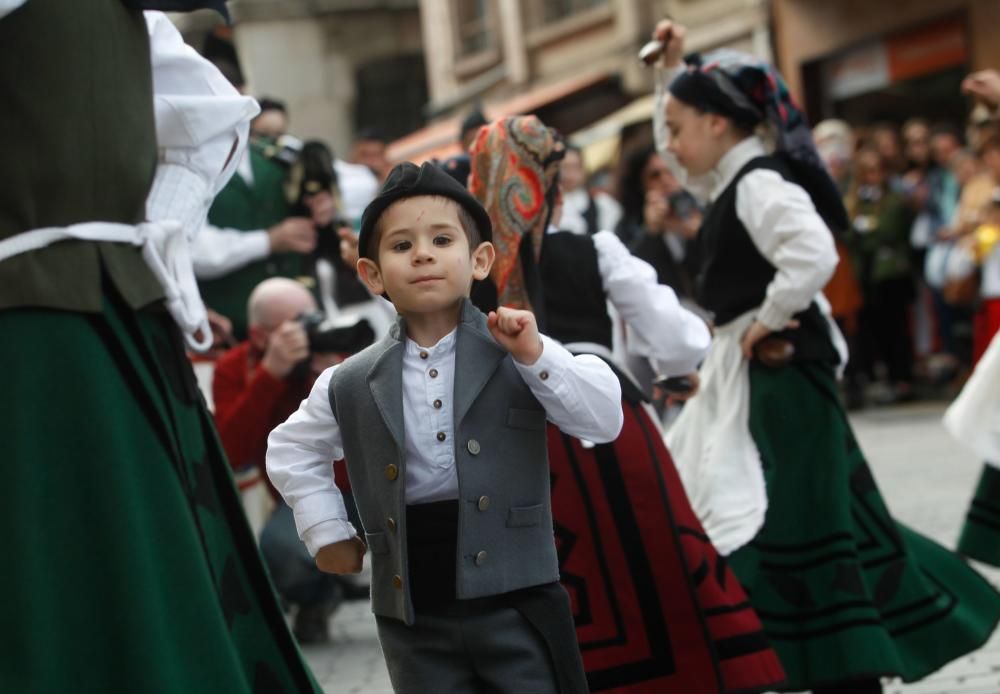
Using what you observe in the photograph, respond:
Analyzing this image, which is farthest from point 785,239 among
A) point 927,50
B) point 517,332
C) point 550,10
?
point 550,10

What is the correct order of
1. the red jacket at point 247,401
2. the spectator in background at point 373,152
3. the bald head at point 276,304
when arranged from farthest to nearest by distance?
the spectator in background at point 373,152 → the bald head at point 276,304 → the red jacket at point 247,401

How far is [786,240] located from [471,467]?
2041 mm

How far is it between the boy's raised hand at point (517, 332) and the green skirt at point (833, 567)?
1892 millimetres

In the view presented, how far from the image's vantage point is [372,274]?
10.8ft

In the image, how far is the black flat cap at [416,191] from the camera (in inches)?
126

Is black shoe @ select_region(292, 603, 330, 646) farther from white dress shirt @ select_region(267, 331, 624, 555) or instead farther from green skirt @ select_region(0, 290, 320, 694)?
white dress shirt @ select_region(267, 331, 624, 555)

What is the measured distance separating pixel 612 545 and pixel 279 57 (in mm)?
25390

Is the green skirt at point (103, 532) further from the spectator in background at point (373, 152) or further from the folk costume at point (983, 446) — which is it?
the spectator in background at point (373, 152)

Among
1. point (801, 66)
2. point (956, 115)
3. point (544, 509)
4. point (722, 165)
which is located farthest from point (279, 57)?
point (544, 509)

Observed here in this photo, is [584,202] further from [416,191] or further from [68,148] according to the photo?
[416,191]

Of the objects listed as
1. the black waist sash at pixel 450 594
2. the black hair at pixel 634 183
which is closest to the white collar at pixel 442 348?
the black waist sash at pixel 450 594

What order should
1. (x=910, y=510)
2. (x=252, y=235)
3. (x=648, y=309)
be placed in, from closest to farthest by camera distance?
1. (x=648, y=309)
2. (x=252, y=235)
3. (x=910, y=510)

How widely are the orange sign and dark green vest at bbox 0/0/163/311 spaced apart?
1366 cm

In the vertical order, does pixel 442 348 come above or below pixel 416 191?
below
